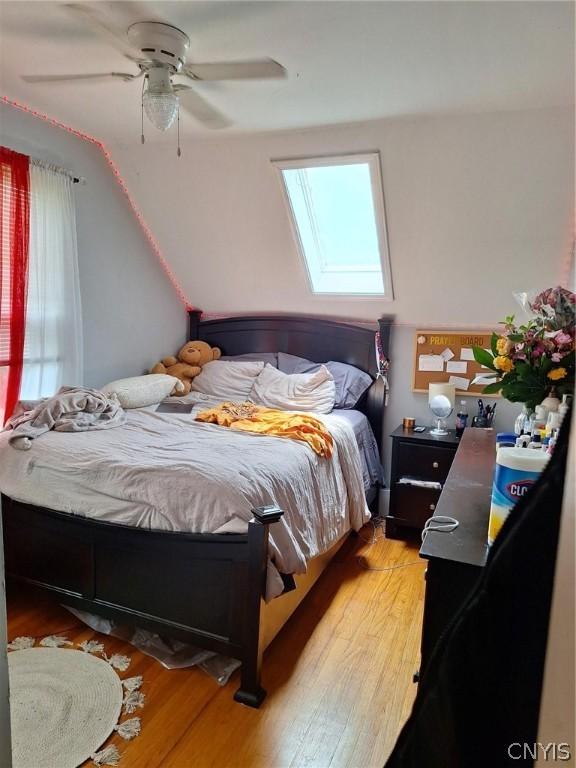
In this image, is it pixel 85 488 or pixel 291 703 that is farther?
pixel 85 488

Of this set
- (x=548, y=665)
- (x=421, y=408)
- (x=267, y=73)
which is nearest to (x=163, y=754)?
(x=548, y=665)

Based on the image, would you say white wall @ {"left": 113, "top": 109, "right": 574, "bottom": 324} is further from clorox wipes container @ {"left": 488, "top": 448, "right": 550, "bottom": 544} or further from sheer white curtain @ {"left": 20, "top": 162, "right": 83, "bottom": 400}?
clorox wipes container @ {"left": 488, "top": 448, "right": 550, "bottom": 544}

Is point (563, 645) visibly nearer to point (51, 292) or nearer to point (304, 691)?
point (304, 691)

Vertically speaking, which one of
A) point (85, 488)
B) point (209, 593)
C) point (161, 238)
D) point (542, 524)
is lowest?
point (209, 593)

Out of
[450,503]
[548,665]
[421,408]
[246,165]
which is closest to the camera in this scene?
[548,665]

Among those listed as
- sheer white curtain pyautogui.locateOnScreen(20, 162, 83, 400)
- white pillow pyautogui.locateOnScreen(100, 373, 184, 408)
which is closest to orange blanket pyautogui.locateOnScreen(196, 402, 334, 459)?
white pillow pyautogui.locateOnScreen(100, 373, 184, 408)

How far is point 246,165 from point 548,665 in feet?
10.3

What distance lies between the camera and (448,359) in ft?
11.1

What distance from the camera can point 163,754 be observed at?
1575 millimetres

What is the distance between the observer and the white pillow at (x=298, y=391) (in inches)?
127

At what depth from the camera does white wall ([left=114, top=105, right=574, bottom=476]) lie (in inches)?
99.0

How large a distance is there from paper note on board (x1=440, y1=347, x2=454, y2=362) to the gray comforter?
2.11m

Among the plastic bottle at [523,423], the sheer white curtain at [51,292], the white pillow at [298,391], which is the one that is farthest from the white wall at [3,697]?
the white pillow at [298,391]

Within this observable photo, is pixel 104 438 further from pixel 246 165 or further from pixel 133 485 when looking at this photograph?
pixel 246 165
